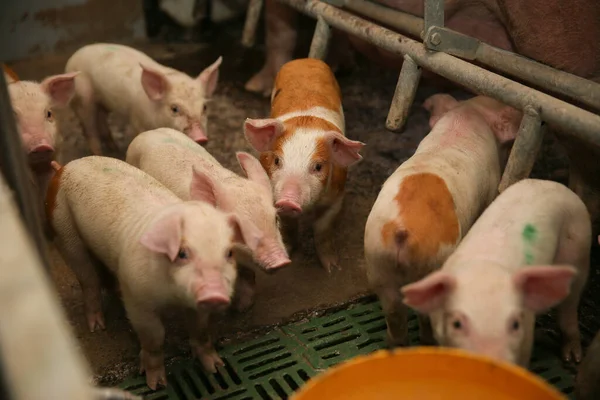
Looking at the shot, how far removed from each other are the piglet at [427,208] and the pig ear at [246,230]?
0.41 metres

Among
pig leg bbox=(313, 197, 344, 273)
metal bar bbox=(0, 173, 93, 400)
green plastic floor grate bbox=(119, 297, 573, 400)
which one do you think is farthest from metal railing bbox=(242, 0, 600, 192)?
metal bar bbox=(0, 173, 93, 400)

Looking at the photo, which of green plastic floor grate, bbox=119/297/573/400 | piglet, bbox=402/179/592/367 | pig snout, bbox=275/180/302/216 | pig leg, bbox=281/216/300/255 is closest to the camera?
piglet, bbox=402/179/592/367

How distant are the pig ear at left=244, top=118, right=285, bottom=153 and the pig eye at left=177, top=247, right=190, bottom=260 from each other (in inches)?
38.3

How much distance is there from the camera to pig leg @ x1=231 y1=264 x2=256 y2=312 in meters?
2.84

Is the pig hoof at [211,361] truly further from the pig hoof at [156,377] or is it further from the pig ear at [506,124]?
the pig ear at [506,124]

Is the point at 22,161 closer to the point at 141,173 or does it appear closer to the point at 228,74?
the point at 141,173

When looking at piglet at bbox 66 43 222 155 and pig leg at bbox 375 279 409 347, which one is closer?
pig leg at bbox 375 279 409 347

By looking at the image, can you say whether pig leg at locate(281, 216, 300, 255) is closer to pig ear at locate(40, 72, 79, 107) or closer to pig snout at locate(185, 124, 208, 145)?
pig snout at locate(185, 124, 208, 145)

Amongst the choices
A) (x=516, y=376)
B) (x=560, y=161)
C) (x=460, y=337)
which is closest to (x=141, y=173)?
(x=460, y=337)

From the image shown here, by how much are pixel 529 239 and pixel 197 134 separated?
6.48ft

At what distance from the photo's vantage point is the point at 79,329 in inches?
109

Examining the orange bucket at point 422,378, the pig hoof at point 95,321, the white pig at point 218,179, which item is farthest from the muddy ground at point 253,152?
the orange bucket at point 422,378

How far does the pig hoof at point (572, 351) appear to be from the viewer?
97.5 inches

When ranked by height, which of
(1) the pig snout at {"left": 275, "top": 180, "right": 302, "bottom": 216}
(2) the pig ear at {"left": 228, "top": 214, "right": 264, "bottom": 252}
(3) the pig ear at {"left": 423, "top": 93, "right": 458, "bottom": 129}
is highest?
(3) the pig ear at {"left": 423, "top": 93, "right": 458, "bottom": 129}
